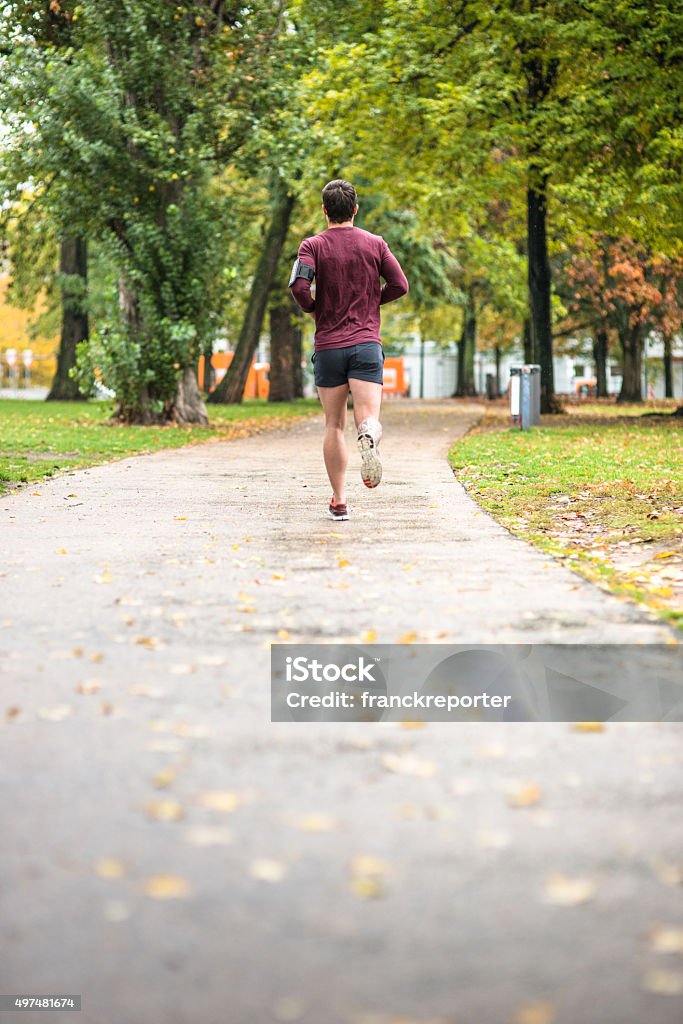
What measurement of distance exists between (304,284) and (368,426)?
1015 millimetres

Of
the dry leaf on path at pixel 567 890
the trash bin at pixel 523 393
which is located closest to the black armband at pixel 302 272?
the dry leaf on path at pixel 567 890

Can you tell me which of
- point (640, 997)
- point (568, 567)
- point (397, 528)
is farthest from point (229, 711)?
point (397, 528)

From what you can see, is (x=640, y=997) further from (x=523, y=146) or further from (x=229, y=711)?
(x=523, y=146)

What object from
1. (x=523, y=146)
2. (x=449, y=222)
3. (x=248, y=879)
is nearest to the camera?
(x=248, y=879)

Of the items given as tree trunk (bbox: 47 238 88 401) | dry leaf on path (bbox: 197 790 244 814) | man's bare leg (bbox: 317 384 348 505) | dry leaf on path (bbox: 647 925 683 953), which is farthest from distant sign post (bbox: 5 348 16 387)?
dry leaf on path (bbox: 647 925 683 953)

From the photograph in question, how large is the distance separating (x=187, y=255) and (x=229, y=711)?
63.4ft

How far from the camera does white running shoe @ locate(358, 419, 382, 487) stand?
840 centimetres

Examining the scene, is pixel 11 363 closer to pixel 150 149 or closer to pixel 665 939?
pixel 150 149

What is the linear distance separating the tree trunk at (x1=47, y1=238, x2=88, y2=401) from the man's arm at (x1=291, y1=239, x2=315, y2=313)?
30.3 metres

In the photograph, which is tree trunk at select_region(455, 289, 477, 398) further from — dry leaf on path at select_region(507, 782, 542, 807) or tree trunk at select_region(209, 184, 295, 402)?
dry leaf on path at select_region(507, 782, 542, 807)

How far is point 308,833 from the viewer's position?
3.10 metres

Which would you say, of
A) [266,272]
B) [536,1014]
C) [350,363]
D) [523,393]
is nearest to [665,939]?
[536,1014]

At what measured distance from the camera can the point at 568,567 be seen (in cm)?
703

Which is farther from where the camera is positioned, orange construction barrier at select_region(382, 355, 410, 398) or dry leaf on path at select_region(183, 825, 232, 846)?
orange construction barrier at select_region(382, 355, 410, 398)
